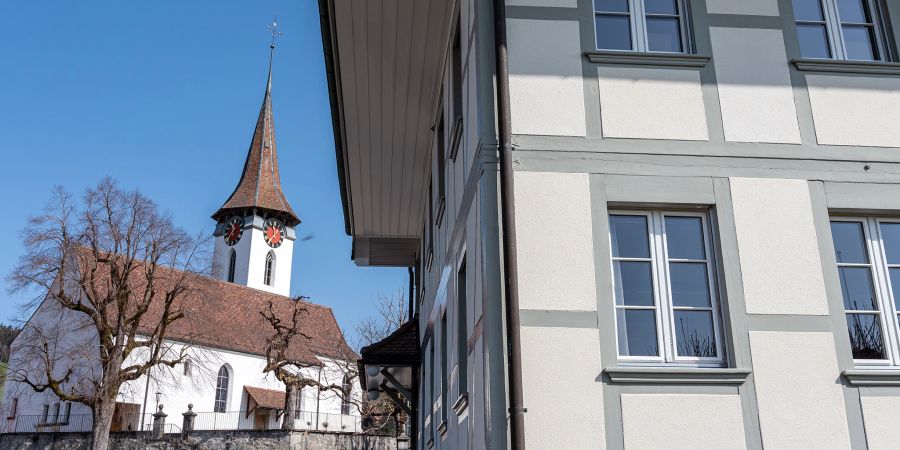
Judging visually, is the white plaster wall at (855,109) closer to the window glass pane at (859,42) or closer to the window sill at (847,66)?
the window sill at (847,66)

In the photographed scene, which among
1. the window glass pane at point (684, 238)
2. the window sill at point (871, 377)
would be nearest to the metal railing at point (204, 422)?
the window glass pane at point (684, 238)

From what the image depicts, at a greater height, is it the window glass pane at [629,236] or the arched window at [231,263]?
the arched window at [231,263]

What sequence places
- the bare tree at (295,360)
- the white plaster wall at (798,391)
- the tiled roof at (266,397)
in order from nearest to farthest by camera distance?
the white plaster wall at (798,391) → the bare tree at (295,360) → the tiled roof at (266,397)

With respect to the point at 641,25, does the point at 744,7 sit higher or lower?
higher

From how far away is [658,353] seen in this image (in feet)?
19.4

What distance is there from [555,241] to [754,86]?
203 centimetres

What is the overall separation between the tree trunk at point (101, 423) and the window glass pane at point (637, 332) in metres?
32.0

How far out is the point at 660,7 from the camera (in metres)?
6.87

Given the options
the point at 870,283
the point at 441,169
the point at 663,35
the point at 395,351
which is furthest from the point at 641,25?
the point at 395,351

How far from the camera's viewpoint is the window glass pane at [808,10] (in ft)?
23.0

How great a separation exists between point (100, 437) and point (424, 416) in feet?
82.4

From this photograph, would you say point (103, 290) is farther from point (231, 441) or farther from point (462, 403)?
point (462, 403)

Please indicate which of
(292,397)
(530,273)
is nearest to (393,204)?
(530,273)

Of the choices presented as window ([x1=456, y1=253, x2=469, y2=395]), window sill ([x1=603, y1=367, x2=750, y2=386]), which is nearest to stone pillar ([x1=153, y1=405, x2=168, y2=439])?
window ([x1=456, y1=253, x2=469, y2=395])
